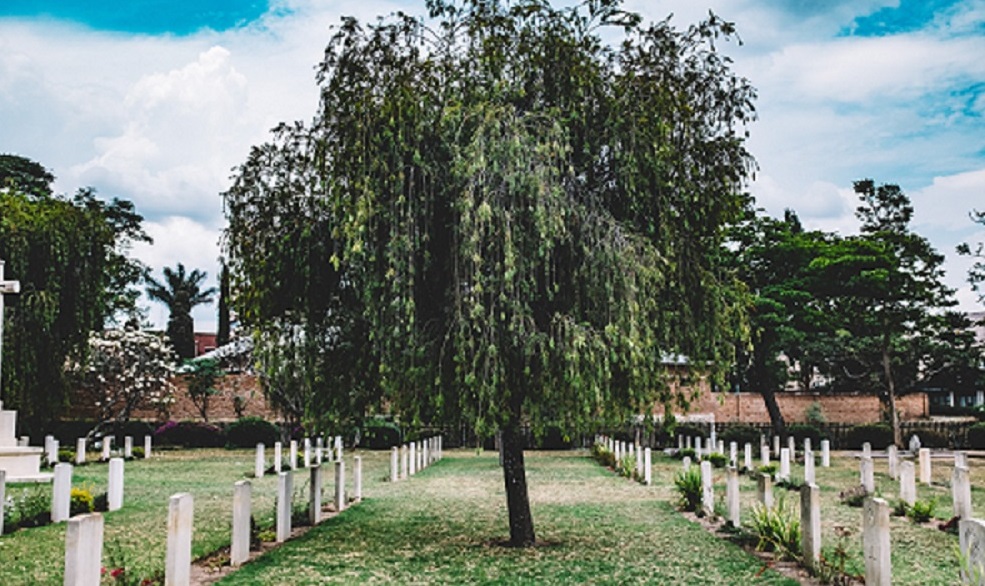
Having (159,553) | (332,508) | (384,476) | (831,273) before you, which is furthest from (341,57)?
(831,273)

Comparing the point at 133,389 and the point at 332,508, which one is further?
the point at 133,389

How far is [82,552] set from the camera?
7637 millimetres

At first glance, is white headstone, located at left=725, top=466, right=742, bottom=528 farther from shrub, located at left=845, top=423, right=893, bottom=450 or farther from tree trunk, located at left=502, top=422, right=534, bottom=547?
shrub, located at left=845, top=423, right=893, bottom=450

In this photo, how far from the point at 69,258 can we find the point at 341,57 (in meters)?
18.4

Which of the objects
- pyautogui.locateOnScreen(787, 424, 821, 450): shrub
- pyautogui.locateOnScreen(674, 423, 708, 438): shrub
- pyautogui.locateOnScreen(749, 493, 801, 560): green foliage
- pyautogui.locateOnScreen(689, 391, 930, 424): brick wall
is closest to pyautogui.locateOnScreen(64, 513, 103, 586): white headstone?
pyautogui.locateOnScreen(749, 493, 801, 560): green foliage

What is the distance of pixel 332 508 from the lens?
1847 centimetres

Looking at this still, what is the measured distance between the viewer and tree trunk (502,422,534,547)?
13.6 m

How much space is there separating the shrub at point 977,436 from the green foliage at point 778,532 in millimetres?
33802

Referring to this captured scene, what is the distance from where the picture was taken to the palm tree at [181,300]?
62.4m

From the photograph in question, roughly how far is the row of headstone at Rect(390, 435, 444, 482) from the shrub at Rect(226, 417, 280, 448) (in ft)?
32.4

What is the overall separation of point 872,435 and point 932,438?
2.73m

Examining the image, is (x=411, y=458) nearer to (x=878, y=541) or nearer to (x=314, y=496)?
(x=314, y=496)

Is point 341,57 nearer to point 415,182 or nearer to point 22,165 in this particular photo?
point 415,182

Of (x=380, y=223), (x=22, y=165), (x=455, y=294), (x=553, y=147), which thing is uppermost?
(x=22, y=165)
